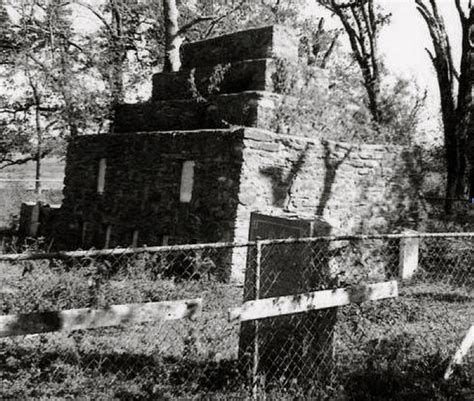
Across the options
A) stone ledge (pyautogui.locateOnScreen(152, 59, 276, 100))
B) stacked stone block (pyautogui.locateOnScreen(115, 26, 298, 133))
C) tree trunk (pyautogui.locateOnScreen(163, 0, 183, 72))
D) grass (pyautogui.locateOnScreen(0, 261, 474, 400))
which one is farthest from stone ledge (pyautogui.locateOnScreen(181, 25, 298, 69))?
grass (pyautogui.locateOnScreen(0, 261, 474, 400))

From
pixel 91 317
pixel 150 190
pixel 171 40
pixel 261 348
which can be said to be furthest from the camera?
pixel 171 40

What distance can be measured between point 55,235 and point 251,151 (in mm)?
8379

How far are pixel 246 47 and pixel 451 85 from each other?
1064 centimetres

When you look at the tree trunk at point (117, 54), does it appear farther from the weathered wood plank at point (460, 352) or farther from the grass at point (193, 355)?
the weathered wood plank at point (460, 352)

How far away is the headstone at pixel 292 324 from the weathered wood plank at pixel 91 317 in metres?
0.87

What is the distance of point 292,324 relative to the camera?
513 centimetres

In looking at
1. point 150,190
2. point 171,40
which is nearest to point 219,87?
point 150,190

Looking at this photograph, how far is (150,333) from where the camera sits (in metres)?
6.87

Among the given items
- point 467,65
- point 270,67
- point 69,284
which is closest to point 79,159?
point 270,67

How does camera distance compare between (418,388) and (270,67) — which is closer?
(418,388)

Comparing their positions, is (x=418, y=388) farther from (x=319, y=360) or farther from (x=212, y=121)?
(x=212, y=121)

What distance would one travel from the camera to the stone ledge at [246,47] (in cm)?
1266

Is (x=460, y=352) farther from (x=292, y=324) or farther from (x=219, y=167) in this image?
(x=219, y=167)

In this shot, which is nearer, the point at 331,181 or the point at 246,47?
the point at 331,181
